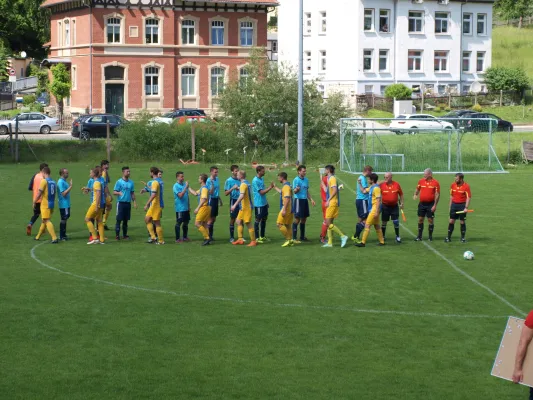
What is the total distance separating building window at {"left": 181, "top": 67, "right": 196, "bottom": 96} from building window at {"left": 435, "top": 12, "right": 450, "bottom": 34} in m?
20.8

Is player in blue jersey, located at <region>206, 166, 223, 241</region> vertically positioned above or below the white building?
below

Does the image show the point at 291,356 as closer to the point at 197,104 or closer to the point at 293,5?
the point at 197,104

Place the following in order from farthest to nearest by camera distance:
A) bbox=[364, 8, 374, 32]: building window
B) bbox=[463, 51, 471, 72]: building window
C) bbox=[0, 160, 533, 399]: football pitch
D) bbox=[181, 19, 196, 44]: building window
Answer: bbox=[463, 51, 471, 72]: building window, bbox=[364, 8, 374, 32]: building window, bbox=[181, 19, 196, 44]: building window, bbox=[0, 160, 533, 399]: football pitch

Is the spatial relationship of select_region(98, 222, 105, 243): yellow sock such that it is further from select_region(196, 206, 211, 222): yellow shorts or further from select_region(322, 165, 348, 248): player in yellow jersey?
select_region(322, 165, 348, 248): player in yellow jersey

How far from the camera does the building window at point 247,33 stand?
224 ft

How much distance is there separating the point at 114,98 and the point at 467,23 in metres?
29.9

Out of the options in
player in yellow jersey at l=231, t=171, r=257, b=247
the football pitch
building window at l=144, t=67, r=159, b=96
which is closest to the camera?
the football pitch

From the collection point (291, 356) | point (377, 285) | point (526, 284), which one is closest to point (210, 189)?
point (377, 285)

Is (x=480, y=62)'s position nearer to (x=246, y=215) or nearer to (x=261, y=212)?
(x=261, y=212)

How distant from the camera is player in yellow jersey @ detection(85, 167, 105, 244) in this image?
22.5m

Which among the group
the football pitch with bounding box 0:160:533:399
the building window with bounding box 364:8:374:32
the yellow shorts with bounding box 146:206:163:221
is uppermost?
the building window with bounding box 364:8:374:32

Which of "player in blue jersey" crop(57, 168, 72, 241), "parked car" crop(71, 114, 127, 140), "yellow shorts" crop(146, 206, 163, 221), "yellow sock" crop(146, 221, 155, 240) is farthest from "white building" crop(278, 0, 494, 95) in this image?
"yellow shorts" crop(146, 206, 163, 221)

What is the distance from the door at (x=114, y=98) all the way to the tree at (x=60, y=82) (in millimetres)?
3503

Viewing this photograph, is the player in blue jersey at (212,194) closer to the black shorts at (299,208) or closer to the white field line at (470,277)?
the black shorts at (299,208)
